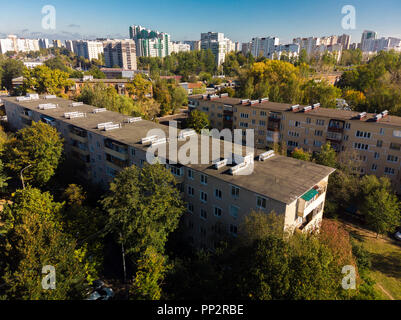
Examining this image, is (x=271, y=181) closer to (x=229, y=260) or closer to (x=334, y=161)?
(x=229, y=260)

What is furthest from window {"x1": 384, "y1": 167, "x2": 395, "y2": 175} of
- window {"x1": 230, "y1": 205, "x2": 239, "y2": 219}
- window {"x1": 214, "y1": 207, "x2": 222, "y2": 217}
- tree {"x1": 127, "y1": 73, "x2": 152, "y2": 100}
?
tree {"x1": 127, "y1": 73, "x2": 152, "y2": 100}

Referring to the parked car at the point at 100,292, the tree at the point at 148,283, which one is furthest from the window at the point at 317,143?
the parked car at the point at 100,292

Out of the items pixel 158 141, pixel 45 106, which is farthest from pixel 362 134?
pixel 45 106

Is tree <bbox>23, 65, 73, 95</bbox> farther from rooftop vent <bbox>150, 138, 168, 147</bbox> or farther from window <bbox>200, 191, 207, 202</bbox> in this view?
window <bbox>200, 191, 207, 202</bbox>

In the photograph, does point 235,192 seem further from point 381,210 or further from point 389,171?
point 389,171

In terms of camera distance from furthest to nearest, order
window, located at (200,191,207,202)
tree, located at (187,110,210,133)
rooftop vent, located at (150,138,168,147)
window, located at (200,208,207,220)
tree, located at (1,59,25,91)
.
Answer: tree, located at (1,59,25,91), tree, located at (187,110,210,133), rooftop vent, located at (150,138,168,147), window, located at (200,208,207,220), window, located at (200,191,207,202)

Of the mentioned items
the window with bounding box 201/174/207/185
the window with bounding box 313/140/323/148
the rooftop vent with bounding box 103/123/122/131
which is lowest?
the window with bounding box 313/140/323/148

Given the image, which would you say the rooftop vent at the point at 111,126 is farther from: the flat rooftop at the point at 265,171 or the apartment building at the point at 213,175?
the flat rooftop at the point at 265,171
